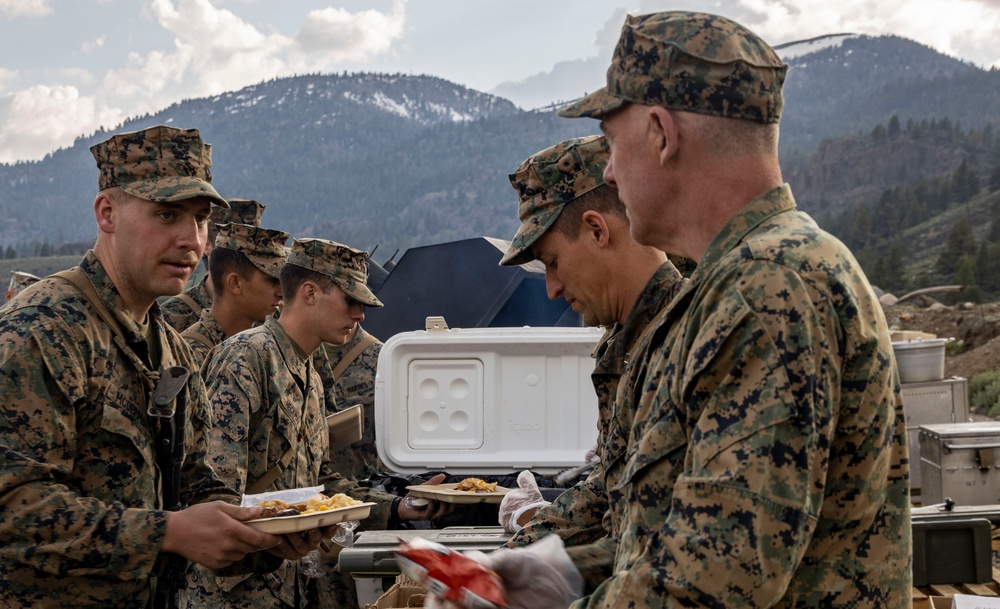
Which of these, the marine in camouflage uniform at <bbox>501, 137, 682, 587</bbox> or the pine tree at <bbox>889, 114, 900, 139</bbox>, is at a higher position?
the pine tree at <bbox>889, 114, 900, 139</bbox>

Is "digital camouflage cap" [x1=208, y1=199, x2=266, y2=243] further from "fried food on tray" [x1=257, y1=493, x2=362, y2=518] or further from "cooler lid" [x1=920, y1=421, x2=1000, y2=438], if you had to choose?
"cooler lid" [x1=920, y1=421, x2=1000, y2=438]

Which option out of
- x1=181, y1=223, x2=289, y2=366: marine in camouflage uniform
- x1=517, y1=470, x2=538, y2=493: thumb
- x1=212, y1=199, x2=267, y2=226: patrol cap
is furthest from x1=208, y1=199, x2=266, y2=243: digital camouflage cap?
x1=517, y1=470, x2=538, y2=493: thumb

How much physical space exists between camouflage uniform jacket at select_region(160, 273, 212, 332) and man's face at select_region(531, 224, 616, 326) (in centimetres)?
428

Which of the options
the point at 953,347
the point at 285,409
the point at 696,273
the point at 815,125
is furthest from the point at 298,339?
the point at 815,125

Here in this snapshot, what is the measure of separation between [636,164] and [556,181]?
4.09 ft

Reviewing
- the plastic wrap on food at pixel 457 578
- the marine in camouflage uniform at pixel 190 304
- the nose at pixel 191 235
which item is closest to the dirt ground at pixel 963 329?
the marine in camouflage uniform at pixel 190 304

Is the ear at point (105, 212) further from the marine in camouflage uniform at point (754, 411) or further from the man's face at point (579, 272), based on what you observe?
the marine in camouflage uniform at point (754, 411)

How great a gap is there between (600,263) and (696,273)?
1226 mm

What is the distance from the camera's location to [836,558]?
1605mm

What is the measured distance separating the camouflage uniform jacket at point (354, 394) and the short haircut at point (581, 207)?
10.7 feet

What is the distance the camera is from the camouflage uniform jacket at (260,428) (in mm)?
4215

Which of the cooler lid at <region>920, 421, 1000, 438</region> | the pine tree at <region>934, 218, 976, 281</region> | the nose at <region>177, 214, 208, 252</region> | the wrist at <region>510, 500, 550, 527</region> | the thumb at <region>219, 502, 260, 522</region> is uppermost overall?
the pine tree at <region>934, 218, 976, 281</region>

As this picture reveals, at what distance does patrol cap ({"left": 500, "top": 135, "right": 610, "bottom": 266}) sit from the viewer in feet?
9.99

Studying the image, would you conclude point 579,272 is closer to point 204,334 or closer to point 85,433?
point 85,433
